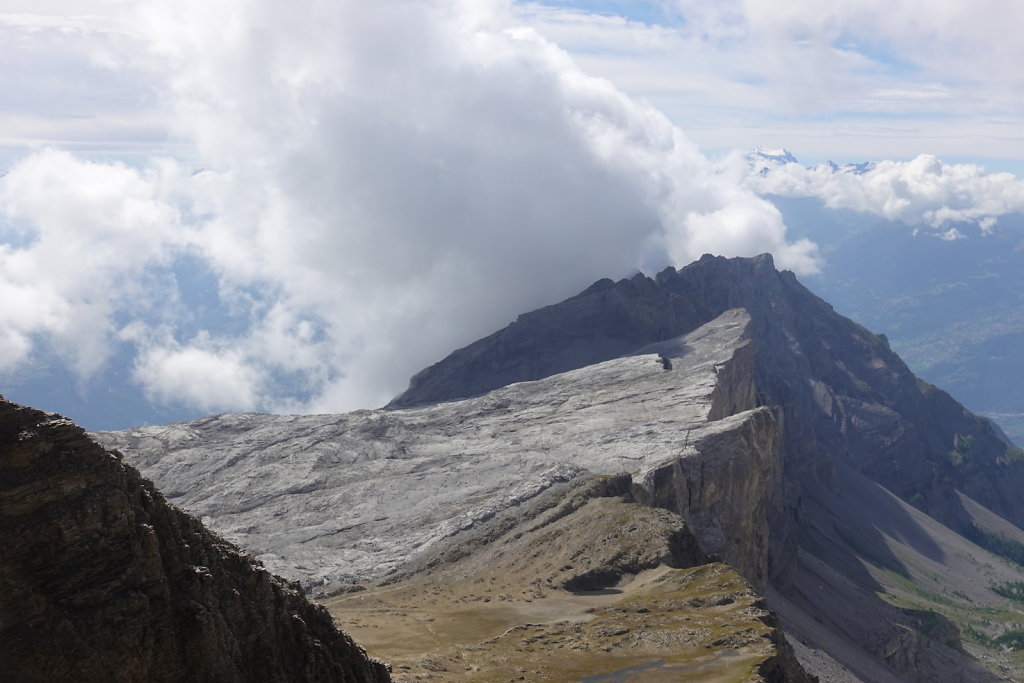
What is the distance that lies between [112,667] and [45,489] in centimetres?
758

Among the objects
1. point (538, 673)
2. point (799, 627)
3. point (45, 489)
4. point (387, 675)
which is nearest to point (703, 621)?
point (538, 673)

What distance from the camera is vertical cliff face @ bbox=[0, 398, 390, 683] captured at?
44781mm

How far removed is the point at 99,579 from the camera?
155ft

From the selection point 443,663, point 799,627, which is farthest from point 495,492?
point 443,663

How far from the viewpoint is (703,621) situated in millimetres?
105375

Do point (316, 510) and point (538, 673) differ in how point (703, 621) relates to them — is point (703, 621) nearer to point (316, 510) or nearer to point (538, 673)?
point (538, 673)

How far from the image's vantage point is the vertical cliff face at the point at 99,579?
44.8 metres

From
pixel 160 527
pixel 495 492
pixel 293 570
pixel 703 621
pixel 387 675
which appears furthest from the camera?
pixel 495 492

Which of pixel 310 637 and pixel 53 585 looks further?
pixel 310 637

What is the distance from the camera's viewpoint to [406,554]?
16088 cm

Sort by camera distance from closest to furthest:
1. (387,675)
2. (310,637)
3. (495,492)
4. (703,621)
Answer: (310,637) < (387,675) < (703,621) < (495,492)

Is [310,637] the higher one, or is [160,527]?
[160,527]

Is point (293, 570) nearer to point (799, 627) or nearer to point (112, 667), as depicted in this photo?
point (799, 627)

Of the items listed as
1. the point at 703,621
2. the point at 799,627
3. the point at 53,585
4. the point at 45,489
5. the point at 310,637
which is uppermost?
the point at 45,489
